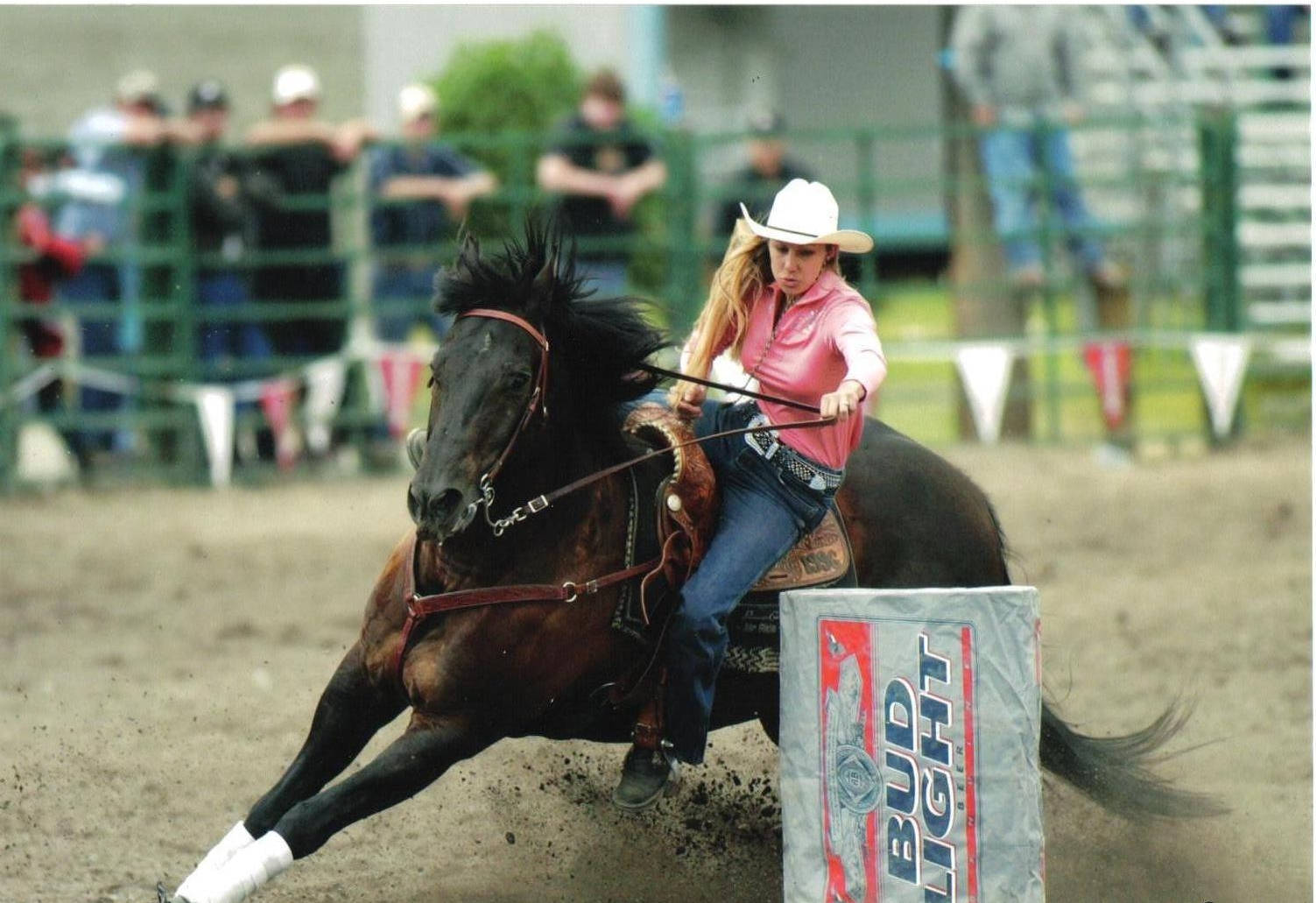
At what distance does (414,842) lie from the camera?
233 inches

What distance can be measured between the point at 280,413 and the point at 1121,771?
785cm

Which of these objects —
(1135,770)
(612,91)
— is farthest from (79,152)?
(1135,770)

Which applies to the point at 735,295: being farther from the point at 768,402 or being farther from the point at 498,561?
the point at 498,561

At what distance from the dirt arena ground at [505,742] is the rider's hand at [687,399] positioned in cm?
125

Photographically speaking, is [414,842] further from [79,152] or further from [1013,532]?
[79,152]

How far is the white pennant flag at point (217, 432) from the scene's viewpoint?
12445 mm

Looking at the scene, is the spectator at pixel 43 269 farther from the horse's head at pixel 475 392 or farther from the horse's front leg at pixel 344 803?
the horse's front leg at pixel 344 803

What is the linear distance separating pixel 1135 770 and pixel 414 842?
2.13 metres

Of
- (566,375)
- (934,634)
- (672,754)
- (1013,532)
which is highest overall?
(566,375)

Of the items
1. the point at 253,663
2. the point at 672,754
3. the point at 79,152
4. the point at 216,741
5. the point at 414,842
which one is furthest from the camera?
the point at 79,152

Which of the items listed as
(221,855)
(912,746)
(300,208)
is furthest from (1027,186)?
(221,855)

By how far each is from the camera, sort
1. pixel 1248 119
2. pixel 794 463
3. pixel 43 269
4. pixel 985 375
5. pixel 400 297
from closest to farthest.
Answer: pixel 794 463 < pixel 985 375 < pixel 43 269 < pixel 400 297 < pixel 1248 119

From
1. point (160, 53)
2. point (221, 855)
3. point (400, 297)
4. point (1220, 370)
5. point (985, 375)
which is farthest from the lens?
point (160, 53)

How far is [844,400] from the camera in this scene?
Result: 4.73 metres
